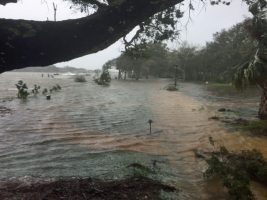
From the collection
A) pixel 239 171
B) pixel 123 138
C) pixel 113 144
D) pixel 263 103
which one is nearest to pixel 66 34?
pixel 239 171

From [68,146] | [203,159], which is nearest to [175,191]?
[203,159]

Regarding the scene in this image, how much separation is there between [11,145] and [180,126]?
8441 mm

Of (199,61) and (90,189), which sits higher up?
(199,61)

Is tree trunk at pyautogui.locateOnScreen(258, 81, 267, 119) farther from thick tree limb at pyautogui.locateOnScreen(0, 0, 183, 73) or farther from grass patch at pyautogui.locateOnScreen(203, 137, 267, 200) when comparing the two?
thick tree limb at pyautogui.locateOnScreen(0, 0, 183, 73)

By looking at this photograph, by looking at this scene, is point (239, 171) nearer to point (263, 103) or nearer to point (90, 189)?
point (90, 189)

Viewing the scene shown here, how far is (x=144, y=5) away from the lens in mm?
4602

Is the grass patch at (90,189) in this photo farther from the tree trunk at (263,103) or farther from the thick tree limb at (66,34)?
the tree trunk at (263,103)

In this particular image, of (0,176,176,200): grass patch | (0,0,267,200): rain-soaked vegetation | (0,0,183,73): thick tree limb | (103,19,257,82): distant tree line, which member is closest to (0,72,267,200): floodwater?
(0,0,267,200): rain-soaked vegetation

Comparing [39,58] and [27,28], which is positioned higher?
[27,28]

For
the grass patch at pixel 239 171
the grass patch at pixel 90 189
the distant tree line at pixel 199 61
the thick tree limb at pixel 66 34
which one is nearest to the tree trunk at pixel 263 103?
the grass patch at pixel 239 171

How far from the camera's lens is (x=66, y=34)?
14.6ft

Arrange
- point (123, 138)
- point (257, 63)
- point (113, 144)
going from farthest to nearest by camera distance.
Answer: point (257, 63) → point (123, 138) → point (113, 144)

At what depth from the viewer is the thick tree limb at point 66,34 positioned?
416 cm

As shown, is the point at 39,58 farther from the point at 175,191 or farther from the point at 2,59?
the point at 175,191
